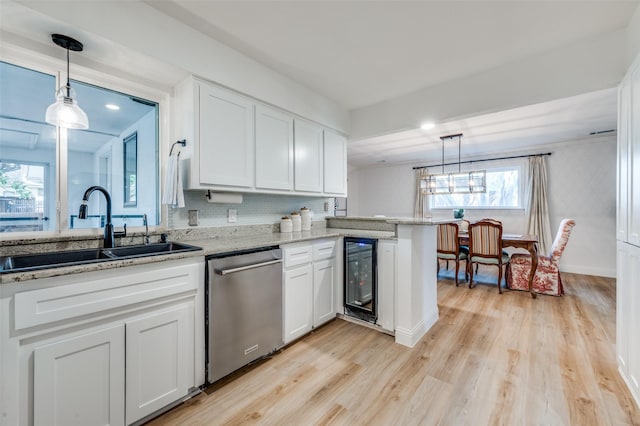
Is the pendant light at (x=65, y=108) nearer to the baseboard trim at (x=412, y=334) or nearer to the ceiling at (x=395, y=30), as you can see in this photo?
the ceiling at (x=395, y=30)

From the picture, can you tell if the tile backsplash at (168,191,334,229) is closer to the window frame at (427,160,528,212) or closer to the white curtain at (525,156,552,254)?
the window frame at (427,160,528,212)

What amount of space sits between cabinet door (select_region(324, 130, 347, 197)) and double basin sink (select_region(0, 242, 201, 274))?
1.82 metres

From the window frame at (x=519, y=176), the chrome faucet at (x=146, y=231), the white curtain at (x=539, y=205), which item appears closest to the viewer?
the chrome faucet at (x=146, y=231)

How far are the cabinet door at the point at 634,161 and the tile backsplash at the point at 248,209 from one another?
2.70m

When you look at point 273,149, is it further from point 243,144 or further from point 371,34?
point 371,34

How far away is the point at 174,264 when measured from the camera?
1533 millimetres

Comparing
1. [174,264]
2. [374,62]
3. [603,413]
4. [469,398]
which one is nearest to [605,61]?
[374,62]

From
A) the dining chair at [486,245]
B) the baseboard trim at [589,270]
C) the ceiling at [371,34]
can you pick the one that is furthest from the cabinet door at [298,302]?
the baseboard trim at [589,270]

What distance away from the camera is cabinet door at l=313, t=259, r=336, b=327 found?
8.11 feet

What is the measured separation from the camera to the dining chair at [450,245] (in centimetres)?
414

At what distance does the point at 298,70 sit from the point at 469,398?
Answer: 2904 millimetres

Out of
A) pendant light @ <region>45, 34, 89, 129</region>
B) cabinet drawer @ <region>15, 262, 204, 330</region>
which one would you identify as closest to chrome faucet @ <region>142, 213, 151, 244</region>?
cabinet drawer @ <region>15, 262, 204, 330</region>

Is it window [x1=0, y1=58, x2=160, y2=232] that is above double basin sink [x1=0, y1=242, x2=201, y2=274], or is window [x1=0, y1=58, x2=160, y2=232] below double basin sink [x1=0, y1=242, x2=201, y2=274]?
above

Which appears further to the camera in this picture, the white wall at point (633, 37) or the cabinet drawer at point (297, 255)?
the cabinet drawer at point (297, 255)
